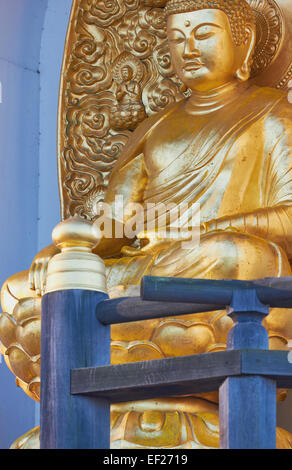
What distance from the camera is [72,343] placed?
1720 mm

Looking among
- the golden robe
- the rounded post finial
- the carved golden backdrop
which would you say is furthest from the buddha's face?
the rounded post finial

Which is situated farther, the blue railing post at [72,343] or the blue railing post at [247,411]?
the blue railing post at [72,343]

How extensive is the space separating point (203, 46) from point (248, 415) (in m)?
1.70

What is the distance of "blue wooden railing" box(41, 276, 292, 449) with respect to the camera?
156 cm

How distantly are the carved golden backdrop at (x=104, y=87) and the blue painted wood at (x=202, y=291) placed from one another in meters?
1.84

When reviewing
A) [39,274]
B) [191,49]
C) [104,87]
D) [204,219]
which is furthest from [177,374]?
[104,87]

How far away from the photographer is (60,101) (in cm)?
350

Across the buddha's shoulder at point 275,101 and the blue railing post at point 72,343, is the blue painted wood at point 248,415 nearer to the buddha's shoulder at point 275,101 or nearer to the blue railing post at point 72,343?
the blue railing post at point 72,343

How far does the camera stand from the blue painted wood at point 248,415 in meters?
1.54

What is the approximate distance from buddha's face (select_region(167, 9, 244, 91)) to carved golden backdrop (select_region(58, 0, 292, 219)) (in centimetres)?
33

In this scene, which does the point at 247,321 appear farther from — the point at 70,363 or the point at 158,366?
the point at 70,363

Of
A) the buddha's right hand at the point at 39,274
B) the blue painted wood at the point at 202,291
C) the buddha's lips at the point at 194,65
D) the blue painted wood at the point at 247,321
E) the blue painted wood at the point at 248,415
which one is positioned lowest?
the blue painted wood at the point at 248,415

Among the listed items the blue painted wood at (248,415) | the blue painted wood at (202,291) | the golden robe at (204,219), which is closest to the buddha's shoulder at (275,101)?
the golden robe at (204,219)
